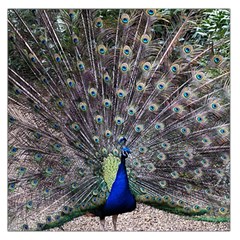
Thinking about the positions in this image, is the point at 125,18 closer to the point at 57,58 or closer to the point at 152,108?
the point at 57,58

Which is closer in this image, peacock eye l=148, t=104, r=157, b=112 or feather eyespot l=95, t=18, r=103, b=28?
feather eyespot l=95, t=18, r=103, b=28

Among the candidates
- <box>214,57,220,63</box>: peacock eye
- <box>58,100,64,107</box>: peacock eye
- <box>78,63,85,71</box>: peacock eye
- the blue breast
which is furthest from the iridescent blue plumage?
<box>214,57,220,63</box>: peacock eye

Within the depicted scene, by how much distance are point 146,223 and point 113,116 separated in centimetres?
83

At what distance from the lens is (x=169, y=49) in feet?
17.3

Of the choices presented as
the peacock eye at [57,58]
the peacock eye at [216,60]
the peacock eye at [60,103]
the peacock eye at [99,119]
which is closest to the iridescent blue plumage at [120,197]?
the peacock eye at [99,119]

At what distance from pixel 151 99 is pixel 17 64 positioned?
1009mm

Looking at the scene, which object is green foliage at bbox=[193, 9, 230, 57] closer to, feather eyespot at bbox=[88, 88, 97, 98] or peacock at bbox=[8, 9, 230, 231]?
peacock at bbox=[8, 9, 230, 231]

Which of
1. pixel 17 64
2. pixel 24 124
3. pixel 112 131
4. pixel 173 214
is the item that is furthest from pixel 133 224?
pixel 17 64

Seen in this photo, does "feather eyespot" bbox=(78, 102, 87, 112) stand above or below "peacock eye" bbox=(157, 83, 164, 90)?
below

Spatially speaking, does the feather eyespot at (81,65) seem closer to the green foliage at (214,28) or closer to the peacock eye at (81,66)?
the peacock eye at (81,66)

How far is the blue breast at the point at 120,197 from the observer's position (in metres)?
5.34

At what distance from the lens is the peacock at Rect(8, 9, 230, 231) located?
17.3 ft

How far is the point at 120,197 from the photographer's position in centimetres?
534

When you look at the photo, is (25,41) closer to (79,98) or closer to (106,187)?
(79,98)
